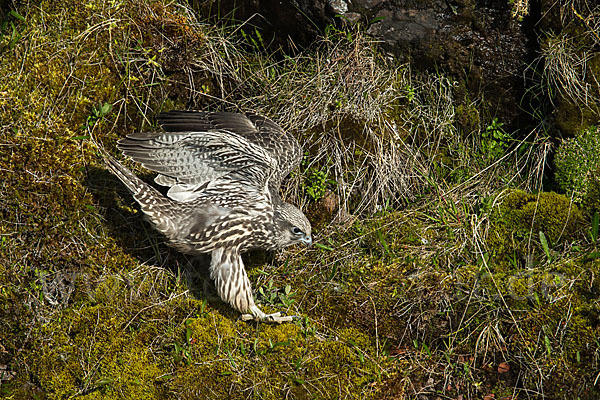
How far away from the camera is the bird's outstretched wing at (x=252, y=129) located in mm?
5133

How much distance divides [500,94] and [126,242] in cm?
356

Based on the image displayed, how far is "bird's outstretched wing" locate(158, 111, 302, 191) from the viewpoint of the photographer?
513 centimetres

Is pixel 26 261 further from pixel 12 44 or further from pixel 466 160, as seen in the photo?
pixel 466 160

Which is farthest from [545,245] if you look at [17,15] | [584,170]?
[17,15]

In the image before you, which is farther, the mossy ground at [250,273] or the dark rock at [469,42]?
the dark rock at [469,42]

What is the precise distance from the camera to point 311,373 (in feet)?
14.3

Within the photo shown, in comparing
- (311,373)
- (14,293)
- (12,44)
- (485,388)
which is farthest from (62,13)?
(485,388)

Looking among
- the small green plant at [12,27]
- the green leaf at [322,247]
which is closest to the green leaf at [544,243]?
the green leaf at [322,247]

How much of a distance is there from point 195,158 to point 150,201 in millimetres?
542

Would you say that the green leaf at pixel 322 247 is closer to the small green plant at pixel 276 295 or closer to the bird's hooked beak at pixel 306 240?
the bird's hooked beak at pixel 306 240

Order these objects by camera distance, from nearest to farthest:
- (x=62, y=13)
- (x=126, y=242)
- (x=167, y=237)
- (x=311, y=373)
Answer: (x=311, y=373)
(x=167, y=237)
(x=126, y=242)
(x=62, y=13)

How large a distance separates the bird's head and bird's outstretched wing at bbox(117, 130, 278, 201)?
0.29 meters

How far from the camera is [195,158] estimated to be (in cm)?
491

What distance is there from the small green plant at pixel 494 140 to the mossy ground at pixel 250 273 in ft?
0.54
